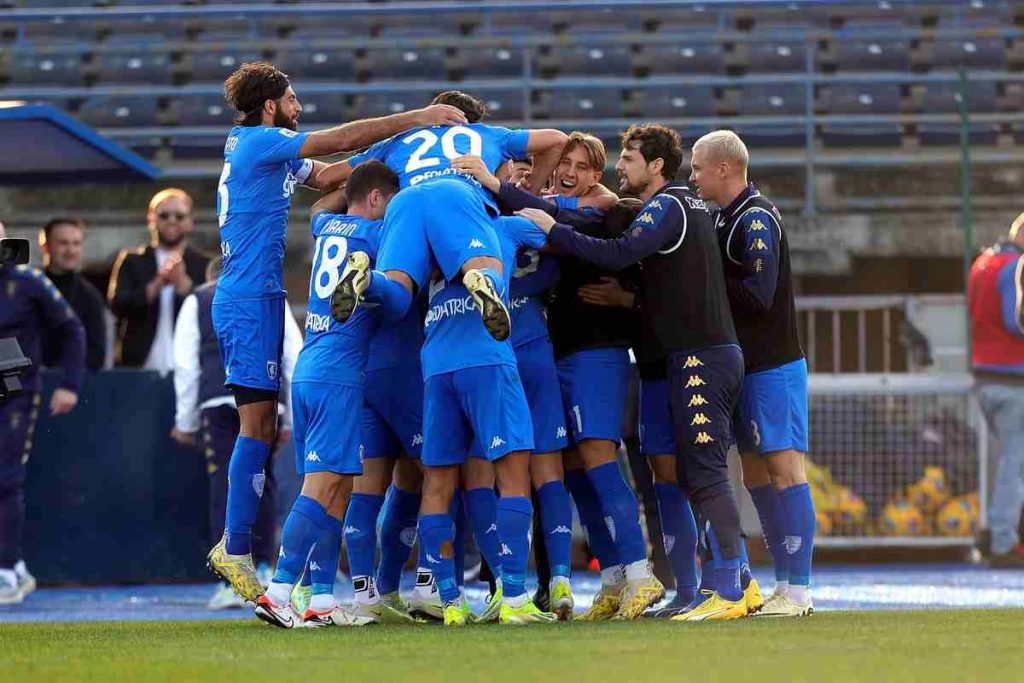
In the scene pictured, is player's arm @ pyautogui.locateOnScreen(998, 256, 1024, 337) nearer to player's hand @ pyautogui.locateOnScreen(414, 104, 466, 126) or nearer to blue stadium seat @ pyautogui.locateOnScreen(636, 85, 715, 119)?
blue stadium seat @ pyautogui.locateOnScreen(636, 85, 715, 119)

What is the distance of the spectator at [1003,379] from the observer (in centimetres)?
1167

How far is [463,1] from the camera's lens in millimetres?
17984

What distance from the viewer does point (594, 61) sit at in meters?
17.2

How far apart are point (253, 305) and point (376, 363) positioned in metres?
0.57

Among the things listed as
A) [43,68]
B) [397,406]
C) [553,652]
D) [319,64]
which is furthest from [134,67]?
[553,652]

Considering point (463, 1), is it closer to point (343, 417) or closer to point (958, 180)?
point (958, 180)

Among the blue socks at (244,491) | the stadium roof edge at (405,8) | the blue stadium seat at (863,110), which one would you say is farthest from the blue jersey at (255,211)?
the blue stadium seat at (863,110)

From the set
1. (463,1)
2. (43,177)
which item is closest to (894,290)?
(463,1)

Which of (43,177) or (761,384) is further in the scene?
(43,177)

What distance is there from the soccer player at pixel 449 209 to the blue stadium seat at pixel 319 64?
9410 mm

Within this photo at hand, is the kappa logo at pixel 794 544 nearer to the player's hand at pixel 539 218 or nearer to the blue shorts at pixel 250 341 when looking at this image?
the player's hand at pixel 539 218

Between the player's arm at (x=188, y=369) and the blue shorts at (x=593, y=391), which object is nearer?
the blue shorts at (x=593, y=391)

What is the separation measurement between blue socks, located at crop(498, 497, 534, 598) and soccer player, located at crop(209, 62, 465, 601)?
1091 mm

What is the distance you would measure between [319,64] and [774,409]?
10.6m
